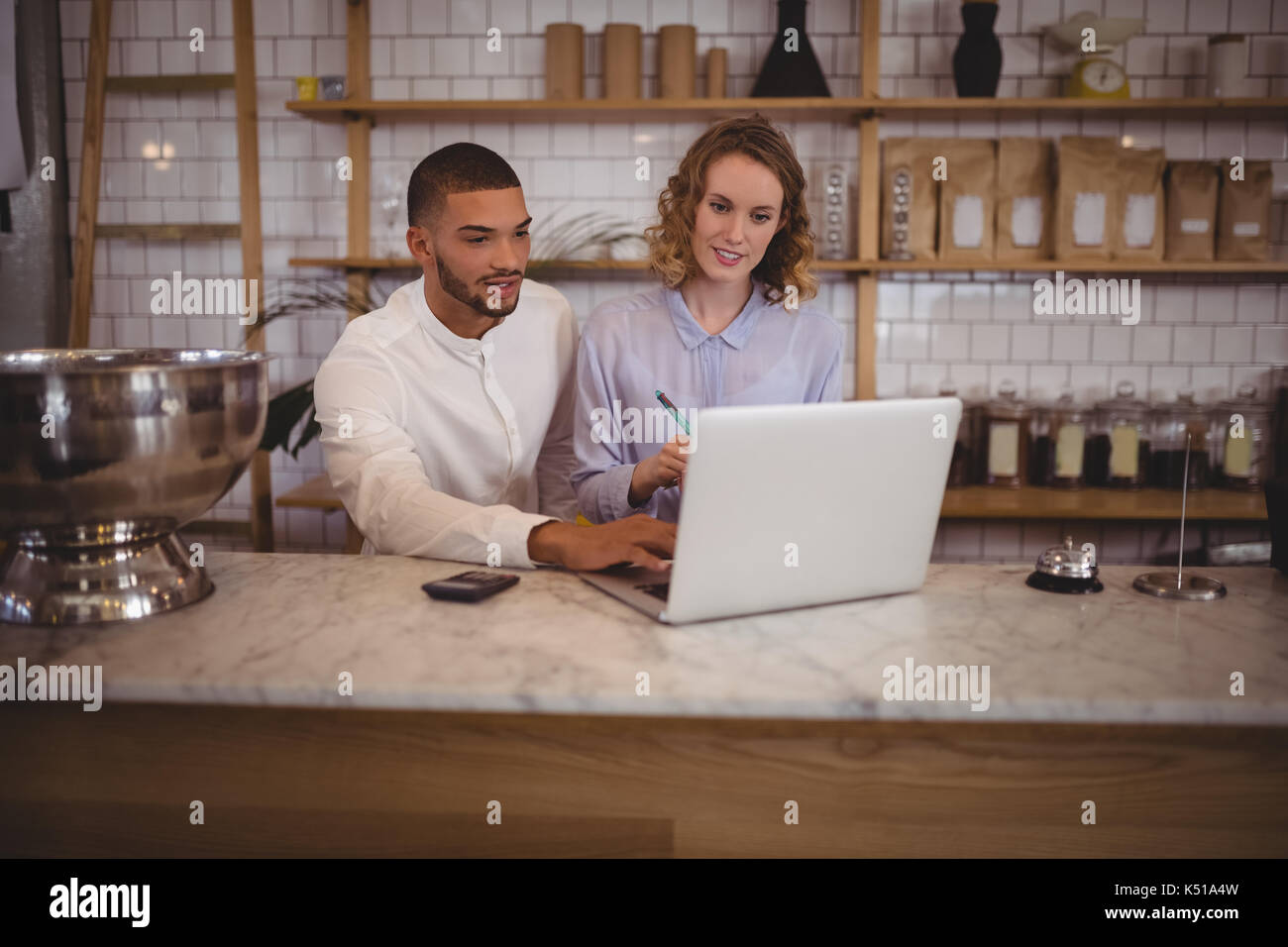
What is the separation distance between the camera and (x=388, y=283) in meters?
3.64

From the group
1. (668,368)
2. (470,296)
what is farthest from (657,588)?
(470,296)

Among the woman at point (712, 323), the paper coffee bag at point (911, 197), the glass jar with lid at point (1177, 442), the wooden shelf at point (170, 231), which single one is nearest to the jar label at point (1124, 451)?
the glass jar with lid at point (1177, 442)

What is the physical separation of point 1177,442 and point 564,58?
7.81 ft

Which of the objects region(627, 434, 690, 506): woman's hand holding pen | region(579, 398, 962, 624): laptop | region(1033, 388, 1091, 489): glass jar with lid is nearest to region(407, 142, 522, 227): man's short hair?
region(627, 434, 690, 506): woman's hand holding pen

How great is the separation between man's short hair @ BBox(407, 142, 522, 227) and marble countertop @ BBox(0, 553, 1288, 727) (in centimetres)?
94

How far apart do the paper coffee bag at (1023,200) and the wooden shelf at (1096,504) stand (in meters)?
0.77

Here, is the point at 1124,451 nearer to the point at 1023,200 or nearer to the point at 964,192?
the point at 1023,200

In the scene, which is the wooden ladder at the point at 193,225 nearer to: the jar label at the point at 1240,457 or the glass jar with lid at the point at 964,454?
the glass jar with lid at the point at 964,454

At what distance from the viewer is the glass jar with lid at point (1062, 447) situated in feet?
11.0

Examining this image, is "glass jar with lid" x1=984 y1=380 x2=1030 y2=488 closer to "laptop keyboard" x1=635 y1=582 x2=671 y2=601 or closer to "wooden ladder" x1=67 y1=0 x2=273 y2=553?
"laptop keyboard" x1=635 y1=582 x2=671 y2=601

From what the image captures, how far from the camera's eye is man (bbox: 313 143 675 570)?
5.87 ft

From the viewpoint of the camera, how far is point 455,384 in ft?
7.34
